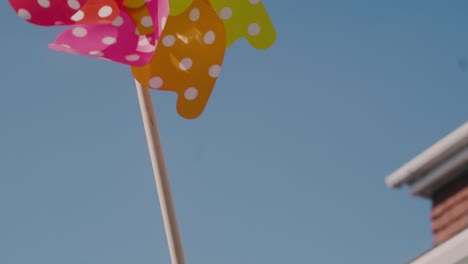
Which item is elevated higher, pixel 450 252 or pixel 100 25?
pixel 100 25

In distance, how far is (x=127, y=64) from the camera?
3066mm

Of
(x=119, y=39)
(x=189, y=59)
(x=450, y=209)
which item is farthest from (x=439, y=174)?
(x=119, y=39)

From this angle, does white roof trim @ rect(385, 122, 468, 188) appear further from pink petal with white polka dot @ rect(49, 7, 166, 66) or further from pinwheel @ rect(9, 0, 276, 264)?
pink petal with white polka dot @ rect(49, 7, 166, 66)

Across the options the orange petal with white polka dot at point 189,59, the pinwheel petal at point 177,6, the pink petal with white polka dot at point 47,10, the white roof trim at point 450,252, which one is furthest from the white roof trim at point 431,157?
the pink petal with white polka dot at point 47,10

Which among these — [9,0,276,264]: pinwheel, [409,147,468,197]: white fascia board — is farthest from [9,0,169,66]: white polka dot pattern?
[409,147,468,197]: white fascia board

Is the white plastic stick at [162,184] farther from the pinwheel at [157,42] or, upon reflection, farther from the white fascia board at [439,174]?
the white fascia board at [439,174]

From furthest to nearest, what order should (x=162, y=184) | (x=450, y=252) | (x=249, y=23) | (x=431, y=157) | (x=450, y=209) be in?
(x=450, y=209) → (x=431, y=157) → (x=450, y=252) → (x=249, y=23) → (x=162, y=184)

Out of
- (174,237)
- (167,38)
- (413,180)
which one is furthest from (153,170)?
(413,180)

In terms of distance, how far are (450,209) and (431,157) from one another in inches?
15.4

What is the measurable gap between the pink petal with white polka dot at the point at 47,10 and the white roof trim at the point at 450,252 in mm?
2906

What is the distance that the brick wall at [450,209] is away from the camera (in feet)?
19.3

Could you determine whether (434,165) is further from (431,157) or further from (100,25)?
(100,25)

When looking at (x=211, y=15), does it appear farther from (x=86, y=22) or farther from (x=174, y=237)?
(x=174, y=237)

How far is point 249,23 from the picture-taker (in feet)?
10.9
